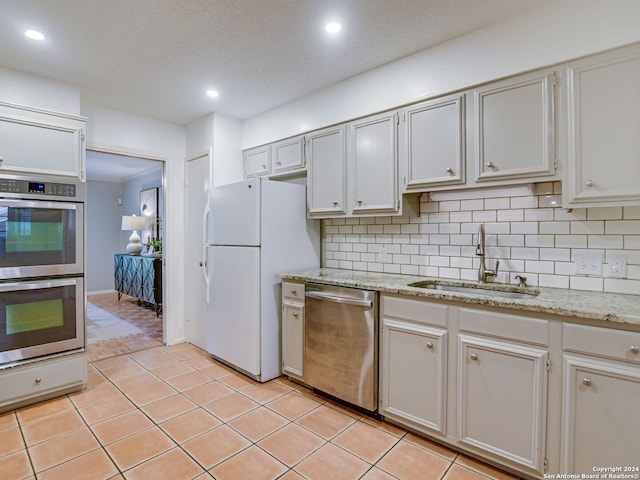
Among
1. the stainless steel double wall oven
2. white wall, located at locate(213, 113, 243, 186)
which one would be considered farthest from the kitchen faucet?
the stainless steel double wall oven

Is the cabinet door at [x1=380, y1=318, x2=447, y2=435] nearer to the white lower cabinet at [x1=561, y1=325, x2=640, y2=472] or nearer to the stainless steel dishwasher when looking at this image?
the stainless steel dishwasher

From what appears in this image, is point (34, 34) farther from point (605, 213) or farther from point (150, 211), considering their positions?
point (150, 211)

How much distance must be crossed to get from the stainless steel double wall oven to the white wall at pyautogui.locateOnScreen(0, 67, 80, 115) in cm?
68

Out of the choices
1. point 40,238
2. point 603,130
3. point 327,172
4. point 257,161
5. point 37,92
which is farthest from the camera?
point 257,161

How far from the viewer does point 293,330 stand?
2.82 m

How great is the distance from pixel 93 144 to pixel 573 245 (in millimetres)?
3971

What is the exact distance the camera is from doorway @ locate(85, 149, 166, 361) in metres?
4.32

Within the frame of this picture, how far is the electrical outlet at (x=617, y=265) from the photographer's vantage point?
185 centimetres

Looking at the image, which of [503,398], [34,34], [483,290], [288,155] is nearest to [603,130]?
[483,290]

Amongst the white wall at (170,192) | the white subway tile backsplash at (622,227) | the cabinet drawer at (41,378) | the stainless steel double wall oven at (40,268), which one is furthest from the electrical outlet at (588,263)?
the white wall at (170,192)

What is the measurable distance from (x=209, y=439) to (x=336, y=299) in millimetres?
1163

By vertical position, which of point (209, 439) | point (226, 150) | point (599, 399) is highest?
point (226, 150)

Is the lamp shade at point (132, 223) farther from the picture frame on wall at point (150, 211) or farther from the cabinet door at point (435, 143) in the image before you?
the cabinet door at point (435, 143)

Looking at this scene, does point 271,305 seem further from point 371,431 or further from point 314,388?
point 371,431
